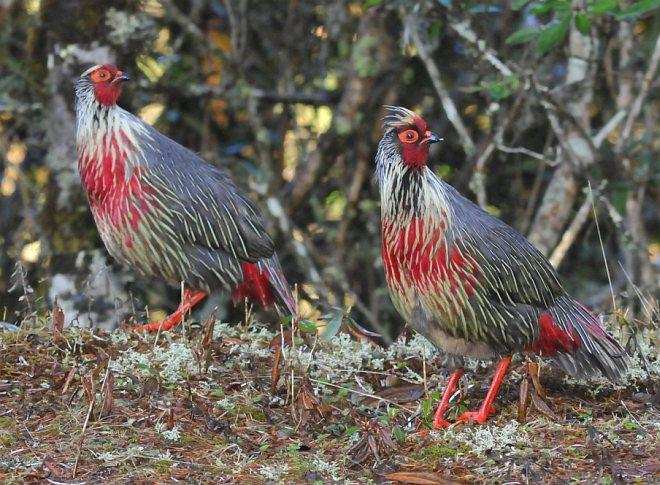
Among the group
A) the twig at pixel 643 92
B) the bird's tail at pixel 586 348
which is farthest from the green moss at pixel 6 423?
the twig at pixel 643 92

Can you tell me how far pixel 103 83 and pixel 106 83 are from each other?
0.02 meters

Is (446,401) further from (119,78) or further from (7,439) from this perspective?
(119,78)

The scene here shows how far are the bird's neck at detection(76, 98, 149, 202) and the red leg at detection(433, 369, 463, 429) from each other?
225 centimetres

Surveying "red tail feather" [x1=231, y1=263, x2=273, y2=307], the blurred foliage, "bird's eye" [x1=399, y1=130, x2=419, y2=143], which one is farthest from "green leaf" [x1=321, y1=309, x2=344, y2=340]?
the blurred foliage

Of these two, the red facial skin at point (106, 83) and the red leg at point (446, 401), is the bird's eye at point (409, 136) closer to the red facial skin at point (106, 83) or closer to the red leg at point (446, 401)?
the red leg at point (446, 401)

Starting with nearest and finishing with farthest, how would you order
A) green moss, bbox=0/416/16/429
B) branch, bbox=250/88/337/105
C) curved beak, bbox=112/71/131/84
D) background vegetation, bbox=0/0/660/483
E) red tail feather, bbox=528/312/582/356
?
green moss, bbox=0/416/16/429
red tail feather, bbox=528/312/582/356
background vegetation, bbox=0/0/660/483
curved beak, bbox=112/71/131/84
branch, bbox=250/88/337/105

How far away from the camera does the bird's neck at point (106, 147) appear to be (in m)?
6.51

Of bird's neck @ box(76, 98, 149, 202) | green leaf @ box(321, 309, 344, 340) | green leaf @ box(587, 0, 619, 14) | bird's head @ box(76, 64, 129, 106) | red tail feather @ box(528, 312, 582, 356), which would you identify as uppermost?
green leaf @ box(587, 0, 619, 14)

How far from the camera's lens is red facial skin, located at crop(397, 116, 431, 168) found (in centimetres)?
513

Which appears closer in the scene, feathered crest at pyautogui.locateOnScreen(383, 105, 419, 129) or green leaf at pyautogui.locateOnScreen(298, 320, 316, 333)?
feathered crest at pyautogui.locateOnScreen(383, 105, 419, 129)

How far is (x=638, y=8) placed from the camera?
5984mm

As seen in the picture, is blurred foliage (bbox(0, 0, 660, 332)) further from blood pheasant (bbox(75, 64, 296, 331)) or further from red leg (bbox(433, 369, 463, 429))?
red leg (bbox(433, 369, 463, 429))

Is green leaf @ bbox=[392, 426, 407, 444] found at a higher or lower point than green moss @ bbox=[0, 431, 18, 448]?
higher

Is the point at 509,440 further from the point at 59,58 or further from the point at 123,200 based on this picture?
the point at 59,58
